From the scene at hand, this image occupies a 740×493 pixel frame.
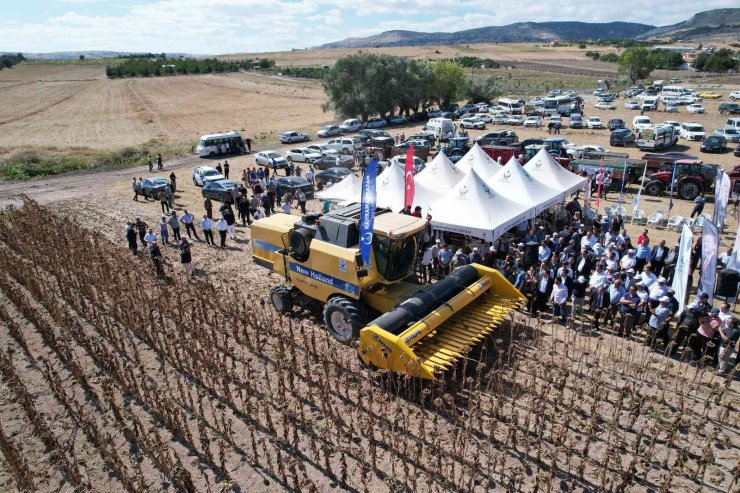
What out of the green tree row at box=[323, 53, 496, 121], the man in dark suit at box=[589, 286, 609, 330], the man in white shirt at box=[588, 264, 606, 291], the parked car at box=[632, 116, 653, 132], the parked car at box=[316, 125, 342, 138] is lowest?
the man in dark suit at box=[589, 286, 609, 330]

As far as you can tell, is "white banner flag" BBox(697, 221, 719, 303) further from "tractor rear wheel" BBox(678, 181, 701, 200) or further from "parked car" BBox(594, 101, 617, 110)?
"parked car" BBox(594, 101, 617, 110)

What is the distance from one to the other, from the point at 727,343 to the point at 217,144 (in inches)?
1287

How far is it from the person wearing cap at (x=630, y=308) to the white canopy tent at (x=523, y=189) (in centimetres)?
549

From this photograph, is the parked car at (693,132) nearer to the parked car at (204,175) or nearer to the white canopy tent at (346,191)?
the white canopy tent at (346,191)

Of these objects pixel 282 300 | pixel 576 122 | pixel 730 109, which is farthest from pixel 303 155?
pixel 730 109

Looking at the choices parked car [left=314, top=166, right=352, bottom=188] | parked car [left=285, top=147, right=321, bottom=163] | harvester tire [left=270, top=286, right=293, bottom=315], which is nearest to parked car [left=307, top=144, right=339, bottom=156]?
parked car [left=285, top=147, right=321, bottom=163]

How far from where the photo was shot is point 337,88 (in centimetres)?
4812

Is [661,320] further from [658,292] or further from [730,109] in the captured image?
[730,109]

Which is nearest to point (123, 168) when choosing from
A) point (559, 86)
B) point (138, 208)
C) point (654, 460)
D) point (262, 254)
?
point (138, 208)

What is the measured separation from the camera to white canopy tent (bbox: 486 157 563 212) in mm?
16141

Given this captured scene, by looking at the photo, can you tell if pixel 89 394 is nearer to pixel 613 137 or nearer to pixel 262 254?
pixel 262 254

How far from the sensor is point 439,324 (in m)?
9.48

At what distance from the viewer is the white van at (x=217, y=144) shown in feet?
115

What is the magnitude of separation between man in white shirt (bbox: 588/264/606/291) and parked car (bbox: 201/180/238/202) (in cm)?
1611
